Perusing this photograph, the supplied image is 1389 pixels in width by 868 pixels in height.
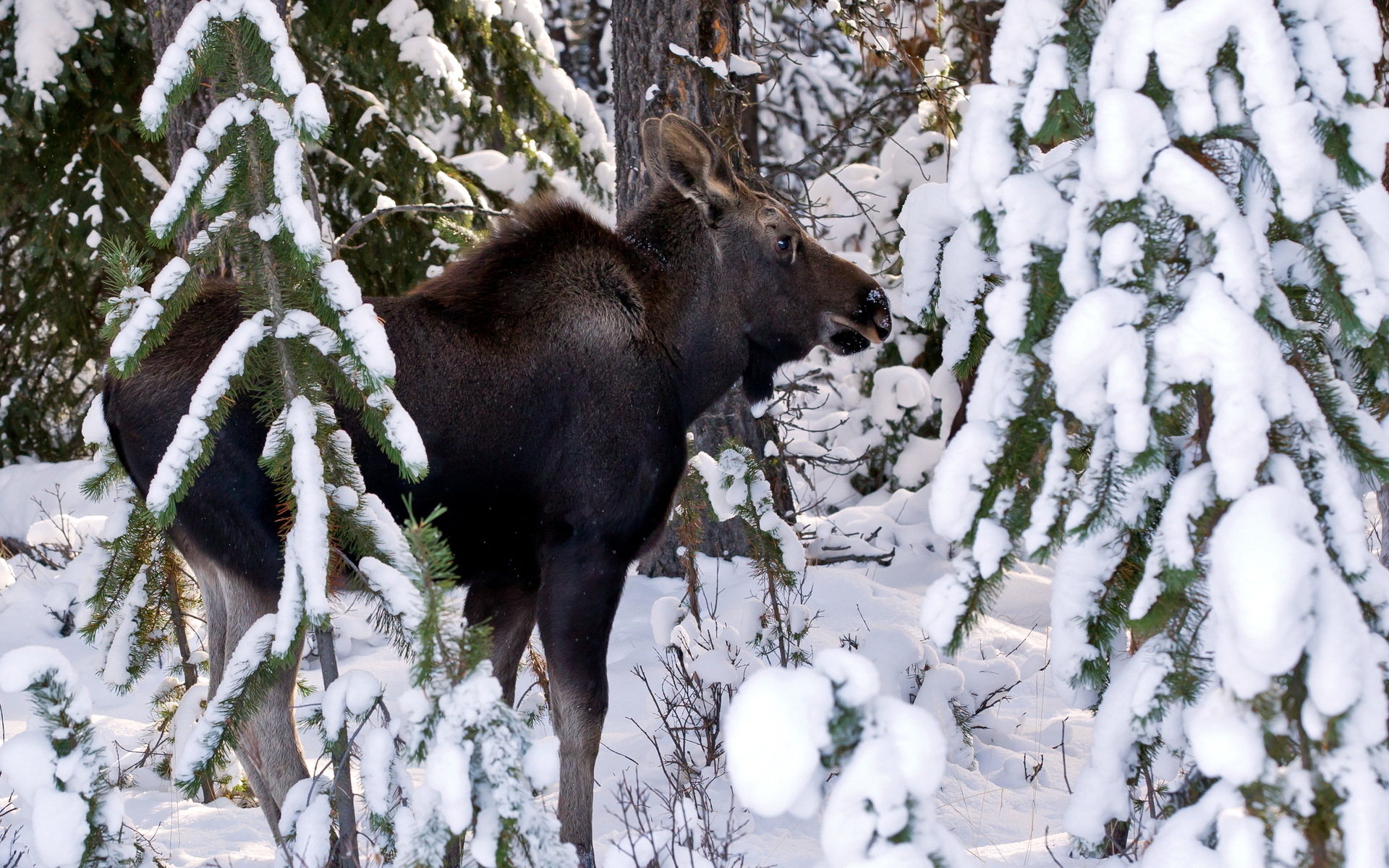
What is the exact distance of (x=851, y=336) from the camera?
15.5 feet

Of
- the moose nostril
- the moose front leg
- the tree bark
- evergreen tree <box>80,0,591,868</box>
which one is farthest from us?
the tree bark

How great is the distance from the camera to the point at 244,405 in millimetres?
3502

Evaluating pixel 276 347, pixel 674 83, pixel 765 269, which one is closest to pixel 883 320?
pixel 765 269

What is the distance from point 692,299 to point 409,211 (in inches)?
164

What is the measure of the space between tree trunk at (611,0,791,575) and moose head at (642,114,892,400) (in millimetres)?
1546

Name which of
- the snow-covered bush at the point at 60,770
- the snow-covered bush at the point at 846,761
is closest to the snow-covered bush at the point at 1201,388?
the snow-covered bush at the point at 846,761

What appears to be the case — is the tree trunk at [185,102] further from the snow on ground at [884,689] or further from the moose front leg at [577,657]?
the moose front leg at [577,657]

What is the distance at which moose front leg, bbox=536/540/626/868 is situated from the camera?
391 centimetres

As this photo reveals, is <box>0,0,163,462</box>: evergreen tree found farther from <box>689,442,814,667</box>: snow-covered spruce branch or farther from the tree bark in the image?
<box>689,442,814,667</box>: snow-covered spruce branch

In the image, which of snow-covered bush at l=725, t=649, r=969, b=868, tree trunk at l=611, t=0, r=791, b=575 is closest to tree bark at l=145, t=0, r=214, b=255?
tree trunk at l=611, t=0, r=791, b=575

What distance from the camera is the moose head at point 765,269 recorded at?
4.64 m

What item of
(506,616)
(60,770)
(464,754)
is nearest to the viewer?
(464,754)

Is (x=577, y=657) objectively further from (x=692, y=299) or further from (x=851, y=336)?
(x=851, y=336)

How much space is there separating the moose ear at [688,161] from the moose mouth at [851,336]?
2.42 feet
